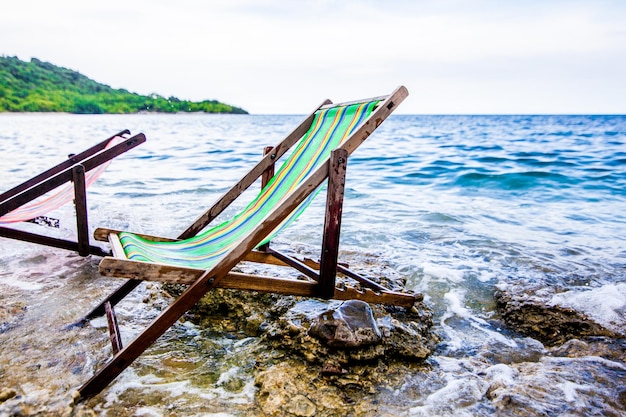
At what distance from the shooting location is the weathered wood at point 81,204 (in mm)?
3145

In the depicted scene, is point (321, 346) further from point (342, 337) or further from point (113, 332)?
point (113, 332)

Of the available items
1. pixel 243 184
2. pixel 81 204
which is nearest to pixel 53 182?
pixel 81 204

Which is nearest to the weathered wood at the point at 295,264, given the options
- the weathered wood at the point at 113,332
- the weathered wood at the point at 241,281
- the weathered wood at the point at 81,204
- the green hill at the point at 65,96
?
the weathered wood at the point at 241,281

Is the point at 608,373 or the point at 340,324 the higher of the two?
the point at 340,324

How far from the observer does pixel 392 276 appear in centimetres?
353

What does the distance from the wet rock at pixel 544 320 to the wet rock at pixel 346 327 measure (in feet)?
3.90

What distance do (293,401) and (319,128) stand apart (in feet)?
5.78

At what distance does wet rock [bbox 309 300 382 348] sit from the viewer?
2.31 meters

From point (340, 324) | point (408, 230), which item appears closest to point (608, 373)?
point (340, 324)

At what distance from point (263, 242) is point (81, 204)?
1737 mm

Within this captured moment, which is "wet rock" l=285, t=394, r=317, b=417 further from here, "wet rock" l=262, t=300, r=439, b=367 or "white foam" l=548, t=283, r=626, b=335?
"white foam" l=548, t=283, r=626, b=335

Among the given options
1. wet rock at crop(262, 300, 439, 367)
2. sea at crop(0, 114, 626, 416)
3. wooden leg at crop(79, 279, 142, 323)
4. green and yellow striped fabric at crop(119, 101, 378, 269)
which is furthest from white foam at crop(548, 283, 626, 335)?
wooden leg at crop(79, 279, 142, 323)

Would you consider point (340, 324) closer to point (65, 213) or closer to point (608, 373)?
point (608, 373)

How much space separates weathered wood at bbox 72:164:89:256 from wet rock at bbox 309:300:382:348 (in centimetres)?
200
